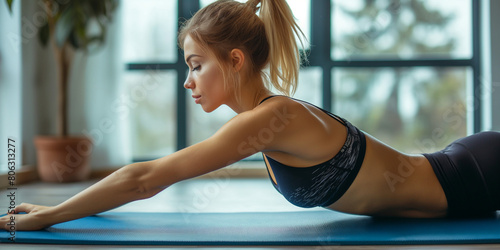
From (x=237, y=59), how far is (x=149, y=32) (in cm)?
263

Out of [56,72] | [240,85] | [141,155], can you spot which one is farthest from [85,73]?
[240,85]

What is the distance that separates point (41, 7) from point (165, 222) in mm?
2450

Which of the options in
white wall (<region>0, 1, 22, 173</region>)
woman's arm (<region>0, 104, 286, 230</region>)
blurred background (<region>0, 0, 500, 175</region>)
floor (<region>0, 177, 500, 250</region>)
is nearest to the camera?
woman's arm (<region>0, 104, 286, 230</region>)

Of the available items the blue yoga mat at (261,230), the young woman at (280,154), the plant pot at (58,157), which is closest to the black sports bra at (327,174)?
the young woman at (280,154)

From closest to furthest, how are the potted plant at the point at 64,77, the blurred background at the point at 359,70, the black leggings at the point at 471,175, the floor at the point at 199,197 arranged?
the black leggings at the point at 471,175 < the floor at the point at 199,197 < the potted plant at the point at 64,77 < the blurred background at the point at 359,70

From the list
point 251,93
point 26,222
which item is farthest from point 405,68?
point 26,222

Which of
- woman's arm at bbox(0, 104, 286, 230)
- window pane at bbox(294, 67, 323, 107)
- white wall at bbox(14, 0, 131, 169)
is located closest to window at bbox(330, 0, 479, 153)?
window pane at bbox(294, 67, 323, 107)

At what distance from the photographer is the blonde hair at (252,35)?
1.23m

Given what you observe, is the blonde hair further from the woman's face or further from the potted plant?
the potted plant

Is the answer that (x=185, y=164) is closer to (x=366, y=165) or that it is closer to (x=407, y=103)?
(x=366, y=165)

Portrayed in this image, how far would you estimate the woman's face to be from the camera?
4.03 feet

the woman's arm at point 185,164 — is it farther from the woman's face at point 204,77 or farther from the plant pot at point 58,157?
the plant pot at point 58,157

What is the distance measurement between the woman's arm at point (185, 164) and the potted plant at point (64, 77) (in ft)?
6.44

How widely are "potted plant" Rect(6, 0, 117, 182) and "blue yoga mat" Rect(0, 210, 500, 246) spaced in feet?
5.32
